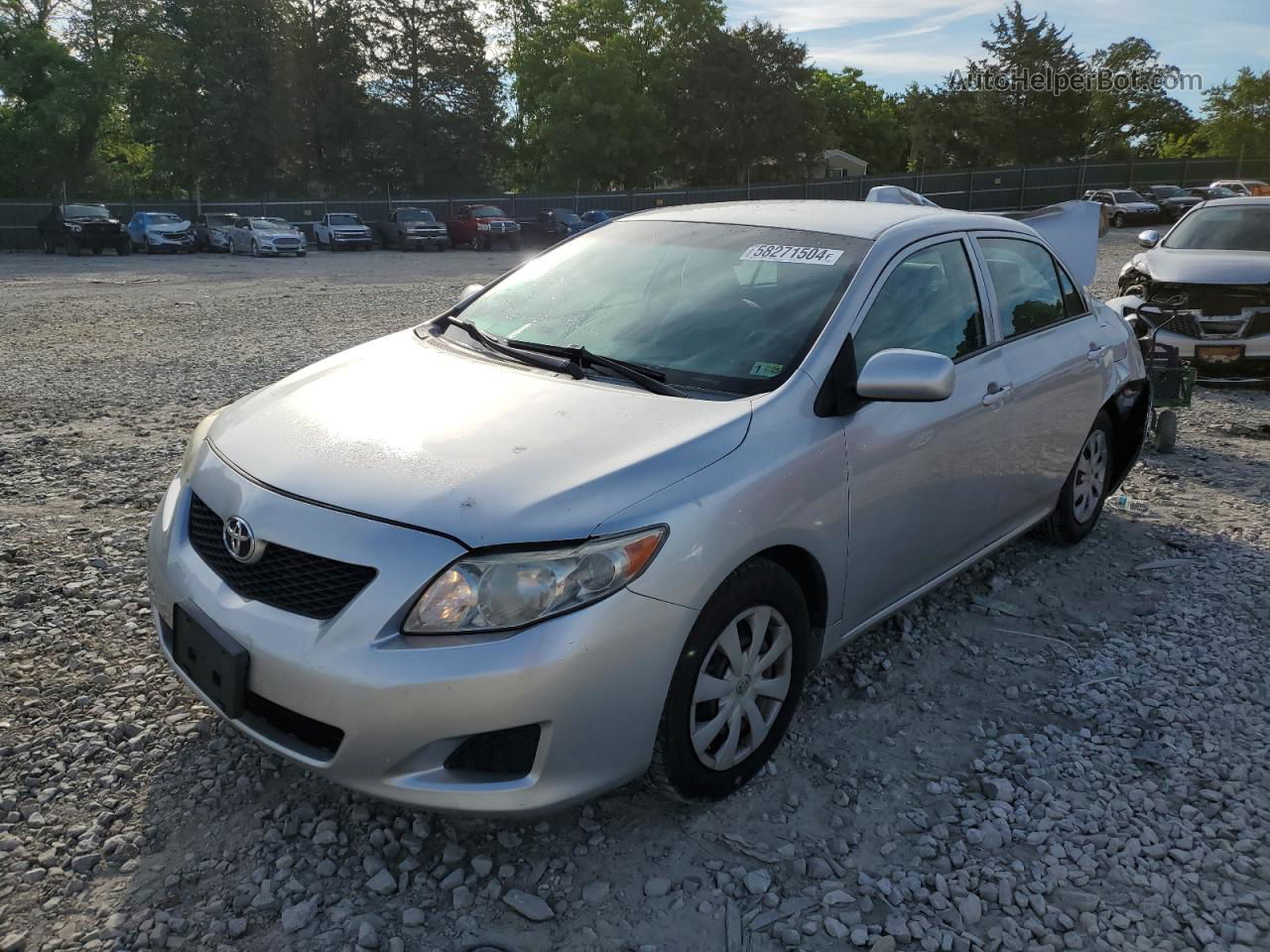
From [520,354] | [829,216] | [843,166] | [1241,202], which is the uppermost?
[843,166]

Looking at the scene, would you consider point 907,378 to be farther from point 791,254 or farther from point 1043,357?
point 1043,357

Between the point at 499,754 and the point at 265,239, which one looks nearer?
the point at 499,754

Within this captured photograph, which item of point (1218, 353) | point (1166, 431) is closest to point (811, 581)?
point (1166, 431)

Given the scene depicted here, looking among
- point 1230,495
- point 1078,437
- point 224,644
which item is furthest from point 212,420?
point 1230,495

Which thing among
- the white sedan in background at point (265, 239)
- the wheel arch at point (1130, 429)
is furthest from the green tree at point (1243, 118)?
the wheel arch at point (1130, 429)

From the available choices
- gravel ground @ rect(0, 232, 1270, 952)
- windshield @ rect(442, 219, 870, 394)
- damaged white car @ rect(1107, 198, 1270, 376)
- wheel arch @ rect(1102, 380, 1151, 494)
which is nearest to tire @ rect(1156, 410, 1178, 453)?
wheel arch @ rect(1102, 380, 1151, 494)

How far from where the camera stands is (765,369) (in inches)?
127

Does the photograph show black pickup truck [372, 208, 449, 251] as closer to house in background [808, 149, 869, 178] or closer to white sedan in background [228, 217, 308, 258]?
white sedan in background [228, 217, 308, 258]

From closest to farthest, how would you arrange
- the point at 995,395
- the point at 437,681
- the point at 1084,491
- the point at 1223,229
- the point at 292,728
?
the point at 437,681 < the point at 292,728 < the point at 995,395 < the point at 1084,491 < the point at 1223,229

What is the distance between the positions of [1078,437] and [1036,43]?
67.3 m

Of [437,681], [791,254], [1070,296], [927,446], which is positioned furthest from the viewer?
[1070,296]

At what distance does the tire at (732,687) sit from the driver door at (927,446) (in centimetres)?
36

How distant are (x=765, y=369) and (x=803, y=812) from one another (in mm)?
1365

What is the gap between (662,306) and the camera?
3.62 metres
